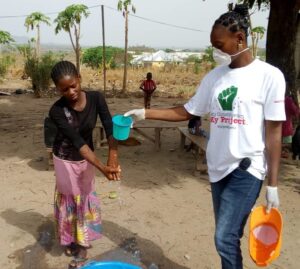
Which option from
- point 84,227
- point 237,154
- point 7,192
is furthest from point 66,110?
point 7,192

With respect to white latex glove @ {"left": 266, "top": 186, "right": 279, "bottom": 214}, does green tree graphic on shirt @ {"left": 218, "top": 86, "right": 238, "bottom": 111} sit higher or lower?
higher

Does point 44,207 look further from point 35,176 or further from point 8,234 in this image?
point 35,176

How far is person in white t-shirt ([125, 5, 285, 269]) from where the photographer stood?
198 cm

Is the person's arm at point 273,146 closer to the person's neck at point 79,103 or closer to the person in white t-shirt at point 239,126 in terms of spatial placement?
the person in white t-shirt at point 239,126

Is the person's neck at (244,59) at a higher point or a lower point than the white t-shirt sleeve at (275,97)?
higher

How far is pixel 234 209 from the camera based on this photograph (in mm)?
2094

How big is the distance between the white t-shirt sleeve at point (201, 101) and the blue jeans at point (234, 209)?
43 centimetres

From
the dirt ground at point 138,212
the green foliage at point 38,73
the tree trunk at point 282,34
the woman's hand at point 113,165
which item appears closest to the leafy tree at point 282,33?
the tree trunk at point 282,34

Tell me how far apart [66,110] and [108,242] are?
129 cm

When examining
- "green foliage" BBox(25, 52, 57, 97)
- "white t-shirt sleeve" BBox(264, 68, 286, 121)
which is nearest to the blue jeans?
"white t-shirt sleeve" BBox(264, 68, 286, 121)

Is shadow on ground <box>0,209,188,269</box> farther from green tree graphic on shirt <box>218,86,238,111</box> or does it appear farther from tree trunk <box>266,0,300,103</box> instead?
tree trunk <box>266,0,300,103</box>

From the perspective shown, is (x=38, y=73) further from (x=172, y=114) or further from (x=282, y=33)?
(x=172, y=114)

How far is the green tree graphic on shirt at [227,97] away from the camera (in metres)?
2.02

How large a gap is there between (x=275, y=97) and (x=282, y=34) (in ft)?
17.0
